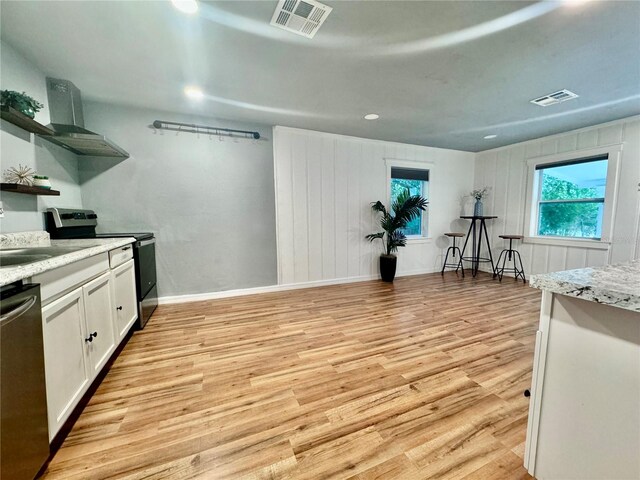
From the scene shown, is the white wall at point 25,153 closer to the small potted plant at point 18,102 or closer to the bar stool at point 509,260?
the small potted plant at point 18,102

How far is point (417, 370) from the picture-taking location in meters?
1.90

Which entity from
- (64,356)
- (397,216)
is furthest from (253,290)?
(397,216)

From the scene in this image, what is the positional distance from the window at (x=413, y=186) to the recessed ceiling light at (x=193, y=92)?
10.9 ft

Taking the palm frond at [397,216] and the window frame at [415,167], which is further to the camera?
the window frame at [415,167]

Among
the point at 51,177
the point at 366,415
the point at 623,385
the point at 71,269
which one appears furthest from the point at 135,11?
the point at 623,385

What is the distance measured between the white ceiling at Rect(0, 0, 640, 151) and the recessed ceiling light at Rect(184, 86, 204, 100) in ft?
0.32

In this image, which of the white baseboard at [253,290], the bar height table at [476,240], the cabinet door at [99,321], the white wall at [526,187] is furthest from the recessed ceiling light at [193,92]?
the white wall at [526,187]

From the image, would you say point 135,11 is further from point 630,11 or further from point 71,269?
point 630,11

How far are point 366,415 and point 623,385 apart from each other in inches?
43.9

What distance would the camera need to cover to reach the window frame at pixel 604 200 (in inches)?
139

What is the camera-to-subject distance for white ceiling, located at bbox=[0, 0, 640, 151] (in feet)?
5.41

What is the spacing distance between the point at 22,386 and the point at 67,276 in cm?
56

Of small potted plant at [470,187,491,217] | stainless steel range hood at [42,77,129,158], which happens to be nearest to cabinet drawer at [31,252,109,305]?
stainless steel range hood at [42,77,129,158]

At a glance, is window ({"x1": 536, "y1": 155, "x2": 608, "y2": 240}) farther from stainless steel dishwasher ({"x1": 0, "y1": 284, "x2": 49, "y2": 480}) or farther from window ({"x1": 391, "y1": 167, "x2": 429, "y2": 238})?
stainless steel dishwasher ({"x1": 0, "y1": 284, "x2": 49, "y2": 480})
